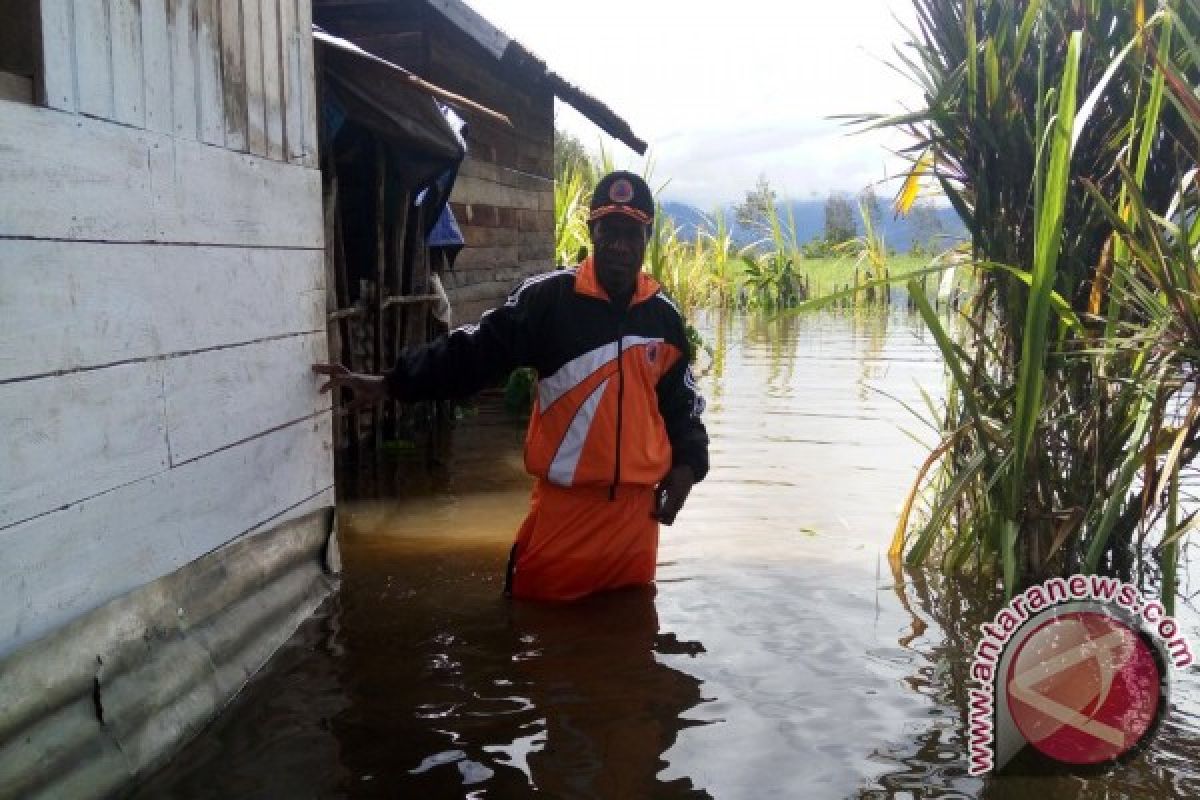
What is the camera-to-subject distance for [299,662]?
375 centimetres

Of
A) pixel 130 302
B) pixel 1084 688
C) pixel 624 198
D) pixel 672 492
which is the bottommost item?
pixel 1084 688

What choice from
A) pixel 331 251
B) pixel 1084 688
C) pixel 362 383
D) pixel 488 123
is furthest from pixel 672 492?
pixel 488 123

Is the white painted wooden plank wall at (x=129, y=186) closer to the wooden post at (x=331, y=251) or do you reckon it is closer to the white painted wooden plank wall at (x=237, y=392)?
the white painted wooden plank wall at (x=237, y=392)

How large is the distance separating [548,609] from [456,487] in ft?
9.31

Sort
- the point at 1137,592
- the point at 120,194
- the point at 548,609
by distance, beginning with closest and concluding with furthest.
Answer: the point at 120,194 → the point at 1137,592 → the point at 548,609

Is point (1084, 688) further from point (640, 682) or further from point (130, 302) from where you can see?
point (130, 302)

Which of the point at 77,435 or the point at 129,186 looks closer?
the point at 77,435

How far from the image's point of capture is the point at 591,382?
12.8 ft

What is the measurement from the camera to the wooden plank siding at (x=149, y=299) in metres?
2.38

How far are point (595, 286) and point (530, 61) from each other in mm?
6067

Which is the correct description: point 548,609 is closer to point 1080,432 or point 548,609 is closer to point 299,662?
point 299,662

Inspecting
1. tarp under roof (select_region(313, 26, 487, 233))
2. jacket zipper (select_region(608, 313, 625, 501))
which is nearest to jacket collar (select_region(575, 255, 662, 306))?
jacket zipper (select_region(608, 313, 625, 501))

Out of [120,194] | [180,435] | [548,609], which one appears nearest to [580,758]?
[548,609]

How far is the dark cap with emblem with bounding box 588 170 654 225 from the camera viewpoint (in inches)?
156
